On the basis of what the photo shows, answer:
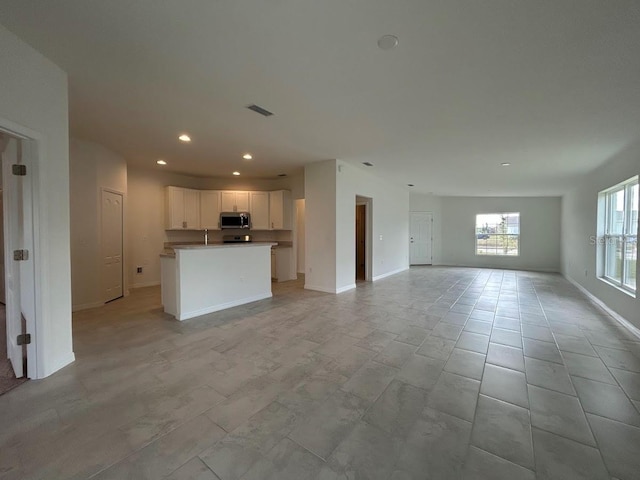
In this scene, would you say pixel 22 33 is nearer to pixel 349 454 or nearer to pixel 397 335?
pixel 349 454

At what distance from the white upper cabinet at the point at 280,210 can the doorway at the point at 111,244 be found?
3267 mm

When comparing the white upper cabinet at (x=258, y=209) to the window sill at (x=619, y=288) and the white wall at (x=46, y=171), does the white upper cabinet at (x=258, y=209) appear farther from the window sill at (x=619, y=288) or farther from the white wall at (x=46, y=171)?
the window sill at (x=619, y=288)

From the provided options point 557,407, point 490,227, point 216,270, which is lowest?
point 557,407

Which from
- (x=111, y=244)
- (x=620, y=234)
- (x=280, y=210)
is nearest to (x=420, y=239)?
(x=280, y=210)

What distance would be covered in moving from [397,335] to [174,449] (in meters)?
2.49

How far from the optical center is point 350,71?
7.54 feet

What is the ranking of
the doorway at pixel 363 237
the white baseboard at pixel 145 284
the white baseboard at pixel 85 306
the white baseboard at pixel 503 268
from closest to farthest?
the white baseboard at pixel 85 306, the white baseboard at pixel 145 284, the doorway at pixel 363 237, the white baseboard at pixel 503 268

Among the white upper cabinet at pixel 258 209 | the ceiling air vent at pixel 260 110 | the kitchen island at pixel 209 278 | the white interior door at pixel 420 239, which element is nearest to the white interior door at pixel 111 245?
the kitchen island at pixel 209 278

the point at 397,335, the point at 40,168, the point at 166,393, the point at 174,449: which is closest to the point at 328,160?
the point at 397,335

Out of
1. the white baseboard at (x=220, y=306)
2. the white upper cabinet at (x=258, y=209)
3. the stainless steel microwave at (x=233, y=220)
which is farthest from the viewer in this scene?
the white upper cabinet at (x=258, y=209)

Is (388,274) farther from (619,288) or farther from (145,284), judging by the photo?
(145,284)

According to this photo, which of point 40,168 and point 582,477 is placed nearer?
point 582,477

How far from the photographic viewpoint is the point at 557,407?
6.41 ft

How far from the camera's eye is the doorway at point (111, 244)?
4.79 meters
